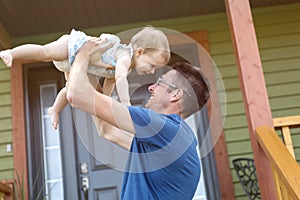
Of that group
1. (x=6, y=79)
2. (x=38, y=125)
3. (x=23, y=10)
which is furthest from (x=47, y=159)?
(x=23, y=10)

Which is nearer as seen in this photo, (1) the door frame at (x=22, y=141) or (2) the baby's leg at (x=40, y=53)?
(2) the baby's leg at (x=40, y=53)

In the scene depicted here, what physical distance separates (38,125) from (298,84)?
2378 millimetres

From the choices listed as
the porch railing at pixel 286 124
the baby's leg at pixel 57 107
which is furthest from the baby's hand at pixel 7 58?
the porch railing at pixel 286 124

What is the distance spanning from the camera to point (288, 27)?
4.62 m

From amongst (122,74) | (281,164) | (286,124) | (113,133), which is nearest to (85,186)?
(286,124)

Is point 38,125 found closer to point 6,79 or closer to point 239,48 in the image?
point 6,79

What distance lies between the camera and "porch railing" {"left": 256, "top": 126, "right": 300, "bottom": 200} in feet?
6.59

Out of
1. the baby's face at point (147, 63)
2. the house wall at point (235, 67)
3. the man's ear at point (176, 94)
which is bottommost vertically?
the man's ear at point (176, 94)

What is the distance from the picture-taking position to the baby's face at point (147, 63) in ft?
6.16

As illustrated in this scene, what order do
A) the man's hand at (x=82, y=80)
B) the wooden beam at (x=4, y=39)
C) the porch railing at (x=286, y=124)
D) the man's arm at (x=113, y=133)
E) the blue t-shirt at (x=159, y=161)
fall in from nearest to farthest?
the man's hand at (x=82, y=80), the blue t-shirt at (x=159, y=161), the man's arm at (x=113, y=133), the porch railing at (x=286, y=124), the wooden beam at (x=4, y=39)

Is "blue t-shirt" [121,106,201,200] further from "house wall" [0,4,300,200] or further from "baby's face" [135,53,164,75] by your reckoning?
"house wall" [0,4,300,200]

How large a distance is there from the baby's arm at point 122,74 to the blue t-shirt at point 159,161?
0.61 feet

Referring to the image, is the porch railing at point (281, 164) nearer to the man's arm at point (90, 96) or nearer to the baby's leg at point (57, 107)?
the man's arm at point (90, 96)

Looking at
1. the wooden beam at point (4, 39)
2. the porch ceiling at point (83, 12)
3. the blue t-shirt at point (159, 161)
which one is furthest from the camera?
the wooden beam at point (4, 39)
